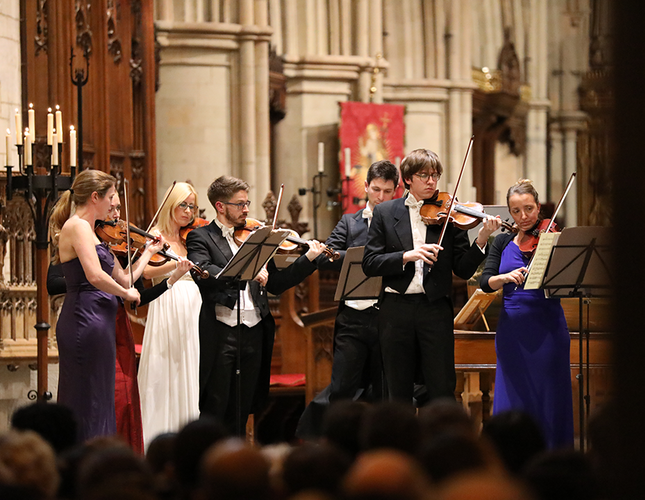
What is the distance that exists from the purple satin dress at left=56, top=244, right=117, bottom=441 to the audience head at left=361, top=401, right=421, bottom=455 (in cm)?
231

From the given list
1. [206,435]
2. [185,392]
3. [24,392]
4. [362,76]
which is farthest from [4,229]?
[362,76]

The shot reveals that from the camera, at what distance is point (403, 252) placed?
14.9 ft

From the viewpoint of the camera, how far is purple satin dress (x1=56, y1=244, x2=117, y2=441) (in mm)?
4488

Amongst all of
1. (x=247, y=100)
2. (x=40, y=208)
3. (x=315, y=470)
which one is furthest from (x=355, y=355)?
(x=247, y=100)

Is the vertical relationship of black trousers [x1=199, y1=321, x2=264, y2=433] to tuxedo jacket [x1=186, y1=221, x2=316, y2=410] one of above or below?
below

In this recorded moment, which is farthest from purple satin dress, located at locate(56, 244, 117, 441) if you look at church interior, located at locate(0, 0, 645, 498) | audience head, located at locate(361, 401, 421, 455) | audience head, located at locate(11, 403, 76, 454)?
audience head, located at locate(361, 401, 421, 455)

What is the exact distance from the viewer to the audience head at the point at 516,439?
2.45 m

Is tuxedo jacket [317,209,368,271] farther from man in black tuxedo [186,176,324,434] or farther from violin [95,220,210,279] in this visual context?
violin [95,220,210,279]

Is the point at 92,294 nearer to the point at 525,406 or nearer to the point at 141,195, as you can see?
the point at 525,406

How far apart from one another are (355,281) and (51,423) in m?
2.62

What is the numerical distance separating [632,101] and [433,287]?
3177 millimetres

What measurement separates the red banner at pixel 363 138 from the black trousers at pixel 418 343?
742cm

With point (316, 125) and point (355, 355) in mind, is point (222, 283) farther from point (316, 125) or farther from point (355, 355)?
point (316, 125)

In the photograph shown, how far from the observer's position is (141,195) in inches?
358
